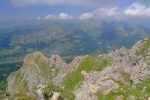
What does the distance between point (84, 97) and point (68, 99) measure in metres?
9.27

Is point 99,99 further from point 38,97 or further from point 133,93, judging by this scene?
point 38,97

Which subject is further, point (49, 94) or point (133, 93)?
point (49, 94)

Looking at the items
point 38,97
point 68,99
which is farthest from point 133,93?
point 38,97

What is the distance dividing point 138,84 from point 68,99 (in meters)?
82.7

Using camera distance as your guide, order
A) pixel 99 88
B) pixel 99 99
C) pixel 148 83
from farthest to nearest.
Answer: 1. pixel 148 83
2. pixel 99 88
3. pixel 99 99

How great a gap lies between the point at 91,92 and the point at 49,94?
17.0 m

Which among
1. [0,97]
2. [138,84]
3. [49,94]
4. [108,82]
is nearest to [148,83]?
[138,84]

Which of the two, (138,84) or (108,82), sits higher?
(108,82)

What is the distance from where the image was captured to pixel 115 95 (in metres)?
115

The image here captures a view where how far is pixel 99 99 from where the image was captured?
4505 inches

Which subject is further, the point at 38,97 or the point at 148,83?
the point at 148,83

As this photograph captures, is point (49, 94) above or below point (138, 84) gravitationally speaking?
above

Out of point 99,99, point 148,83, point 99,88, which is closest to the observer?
point 99,99

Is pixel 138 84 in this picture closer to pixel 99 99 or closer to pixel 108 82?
pixel 108 82
